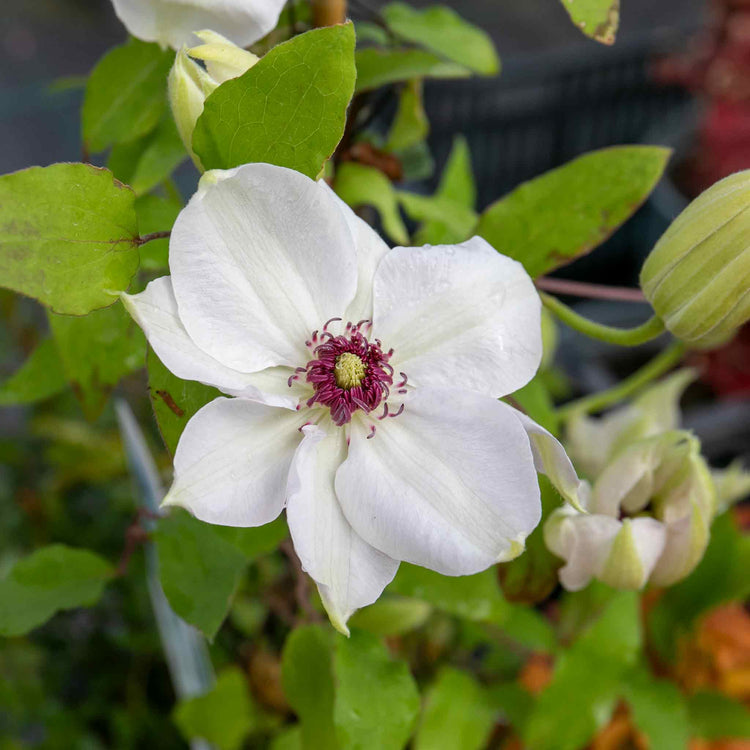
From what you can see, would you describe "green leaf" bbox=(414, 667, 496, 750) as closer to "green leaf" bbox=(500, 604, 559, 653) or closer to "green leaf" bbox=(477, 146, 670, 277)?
"green leaf" bbox=(500, 604, 559, 653)

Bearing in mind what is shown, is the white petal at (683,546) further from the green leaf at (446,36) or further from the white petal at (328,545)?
the green leaf at (446,36)

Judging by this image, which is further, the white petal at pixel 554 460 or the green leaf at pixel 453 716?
the green leaf at pixel 453 716

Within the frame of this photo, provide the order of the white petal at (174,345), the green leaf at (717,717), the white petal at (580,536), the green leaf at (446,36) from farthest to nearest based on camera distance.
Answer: the green leaf at (717,717) < the green leaf at (446,36) < the white petal at (580,536) < the white petal at (174,345)

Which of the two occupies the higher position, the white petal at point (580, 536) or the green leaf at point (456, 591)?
the white petal at point (580, 536)

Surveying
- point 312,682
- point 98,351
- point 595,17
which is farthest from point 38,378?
point 595,17

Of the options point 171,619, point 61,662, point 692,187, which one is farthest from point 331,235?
point 692,187

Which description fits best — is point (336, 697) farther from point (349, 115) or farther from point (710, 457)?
point (710, 457)

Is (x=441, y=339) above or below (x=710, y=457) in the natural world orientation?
above

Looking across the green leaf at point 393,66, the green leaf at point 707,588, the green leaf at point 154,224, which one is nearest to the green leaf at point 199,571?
the green leaf at point 154,224
